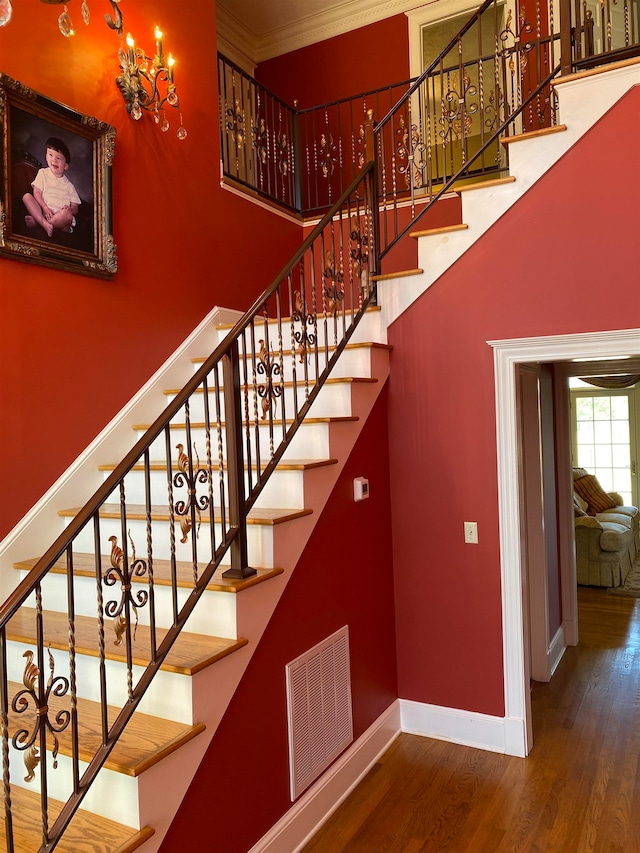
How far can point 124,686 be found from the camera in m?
2.24

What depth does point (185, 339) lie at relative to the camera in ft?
12.7

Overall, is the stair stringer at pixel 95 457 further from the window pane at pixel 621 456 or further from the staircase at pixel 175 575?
the window pane at pixel 621 456

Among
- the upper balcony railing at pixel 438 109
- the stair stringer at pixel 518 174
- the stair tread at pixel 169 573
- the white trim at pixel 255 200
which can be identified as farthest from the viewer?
the white trim at pixel 255 200

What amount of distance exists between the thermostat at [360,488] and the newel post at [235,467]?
2.94 ft

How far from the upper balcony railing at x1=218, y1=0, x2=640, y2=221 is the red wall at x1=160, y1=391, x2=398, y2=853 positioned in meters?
2.04

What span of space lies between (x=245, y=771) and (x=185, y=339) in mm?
2477

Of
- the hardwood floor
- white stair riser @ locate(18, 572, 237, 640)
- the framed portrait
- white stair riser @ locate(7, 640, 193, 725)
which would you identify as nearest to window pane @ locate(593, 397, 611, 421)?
the hardwood floor

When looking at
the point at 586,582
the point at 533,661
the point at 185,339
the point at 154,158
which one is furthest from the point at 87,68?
the point at 586,582

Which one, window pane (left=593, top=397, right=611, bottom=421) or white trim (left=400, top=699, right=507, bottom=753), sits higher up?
window pane (left=593, top=397, right=611, bottom=421)

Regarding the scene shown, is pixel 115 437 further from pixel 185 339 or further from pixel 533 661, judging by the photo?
pixel 533 661

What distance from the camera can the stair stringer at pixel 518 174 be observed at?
9.65ft

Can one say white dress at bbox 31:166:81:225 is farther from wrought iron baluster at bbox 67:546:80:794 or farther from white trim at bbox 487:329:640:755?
Answer: white trim at bbox 487:329:640:755

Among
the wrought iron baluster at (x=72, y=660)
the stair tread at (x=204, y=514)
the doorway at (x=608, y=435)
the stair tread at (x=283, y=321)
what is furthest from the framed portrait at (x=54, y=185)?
the doorway at (x=608, y=435)

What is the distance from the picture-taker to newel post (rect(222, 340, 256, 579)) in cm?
235
